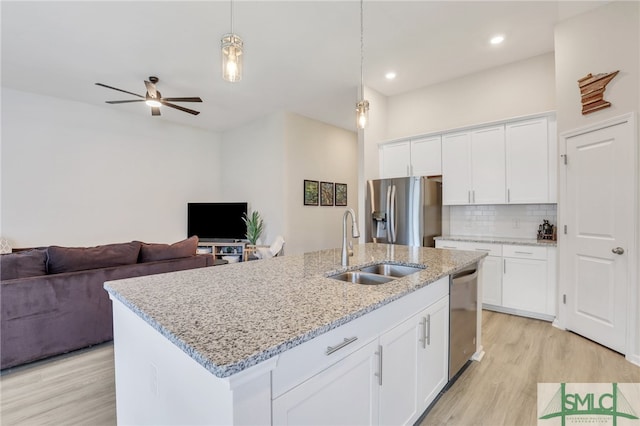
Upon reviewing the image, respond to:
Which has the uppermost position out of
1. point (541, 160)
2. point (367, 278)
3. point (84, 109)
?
point (84, 109)

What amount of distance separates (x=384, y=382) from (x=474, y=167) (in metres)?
3.27

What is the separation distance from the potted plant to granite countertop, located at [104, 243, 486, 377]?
11.8 ft

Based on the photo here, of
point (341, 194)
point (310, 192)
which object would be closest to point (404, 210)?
point (310, 192)

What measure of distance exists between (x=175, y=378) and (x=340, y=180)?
18.9 ft

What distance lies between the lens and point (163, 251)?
3084 mm

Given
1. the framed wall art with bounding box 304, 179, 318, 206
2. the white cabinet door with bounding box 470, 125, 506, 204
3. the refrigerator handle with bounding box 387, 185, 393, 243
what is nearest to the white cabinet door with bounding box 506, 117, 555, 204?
the white cabinet door with bounding box 470, 125, 506, 204

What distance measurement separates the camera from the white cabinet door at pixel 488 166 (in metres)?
3.60

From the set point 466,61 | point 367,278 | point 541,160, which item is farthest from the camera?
point 466,61

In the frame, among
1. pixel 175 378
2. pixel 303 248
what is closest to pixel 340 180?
pixel 303 248

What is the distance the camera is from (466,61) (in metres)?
3.70

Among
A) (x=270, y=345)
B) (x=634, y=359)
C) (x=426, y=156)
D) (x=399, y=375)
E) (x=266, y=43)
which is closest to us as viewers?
(x=270, y=345)

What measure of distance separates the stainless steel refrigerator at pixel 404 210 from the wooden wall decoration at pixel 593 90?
1.66 metres

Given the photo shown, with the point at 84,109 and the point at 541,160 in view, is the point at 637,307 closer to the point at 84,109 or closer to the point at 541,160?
the point at 541,160

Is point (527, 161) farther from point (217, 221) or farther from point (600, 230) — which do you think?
point (217, 221)
